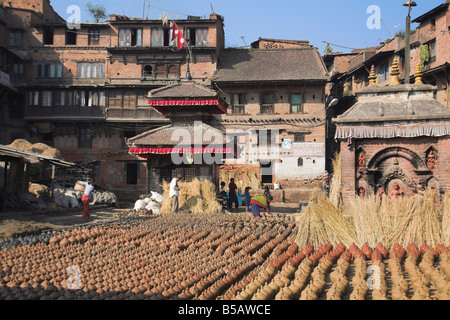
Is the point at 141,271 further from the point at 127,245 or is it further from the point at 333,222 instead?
the point at 333,222

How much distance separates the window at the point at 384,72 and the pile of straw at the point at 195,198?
22.7 m

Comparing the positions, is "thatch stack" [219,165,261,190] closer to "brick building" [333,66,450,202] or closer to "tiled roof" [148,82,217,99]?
"tiled roof" [148,82,217,99]

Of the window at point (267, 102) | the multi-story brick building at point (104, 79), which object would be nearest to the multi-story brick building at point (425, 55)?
the window at point (267, 102)

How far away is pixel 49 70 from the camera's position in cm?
3697

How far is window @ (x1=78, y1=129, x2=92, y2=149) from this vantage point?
36.3 m

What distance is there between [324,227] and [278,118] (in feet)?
82.0

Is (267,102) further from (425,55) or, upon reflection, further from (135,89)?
(425,55)

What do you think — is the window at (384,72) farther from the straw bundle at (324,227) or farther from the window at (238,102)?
the straw bundle at (324,227)

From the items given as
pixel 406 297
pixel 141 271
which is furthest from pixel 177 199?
pixel 406 297

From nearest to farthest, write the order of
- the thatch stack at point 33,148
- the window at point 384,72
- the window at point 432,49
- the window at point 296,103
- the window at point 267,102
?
the thatch stack at point 33,148 < the window at point 432,49 < the window at point 384,72 < the window at point 296,103 < the window at point 267,102

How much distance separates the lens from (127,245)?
1023cm

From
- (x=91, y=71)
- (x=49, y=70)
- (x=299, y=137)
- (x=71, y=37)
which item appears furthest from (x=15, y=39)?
(x=299, y=137)

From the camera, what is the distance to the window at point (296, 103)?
115 feet
